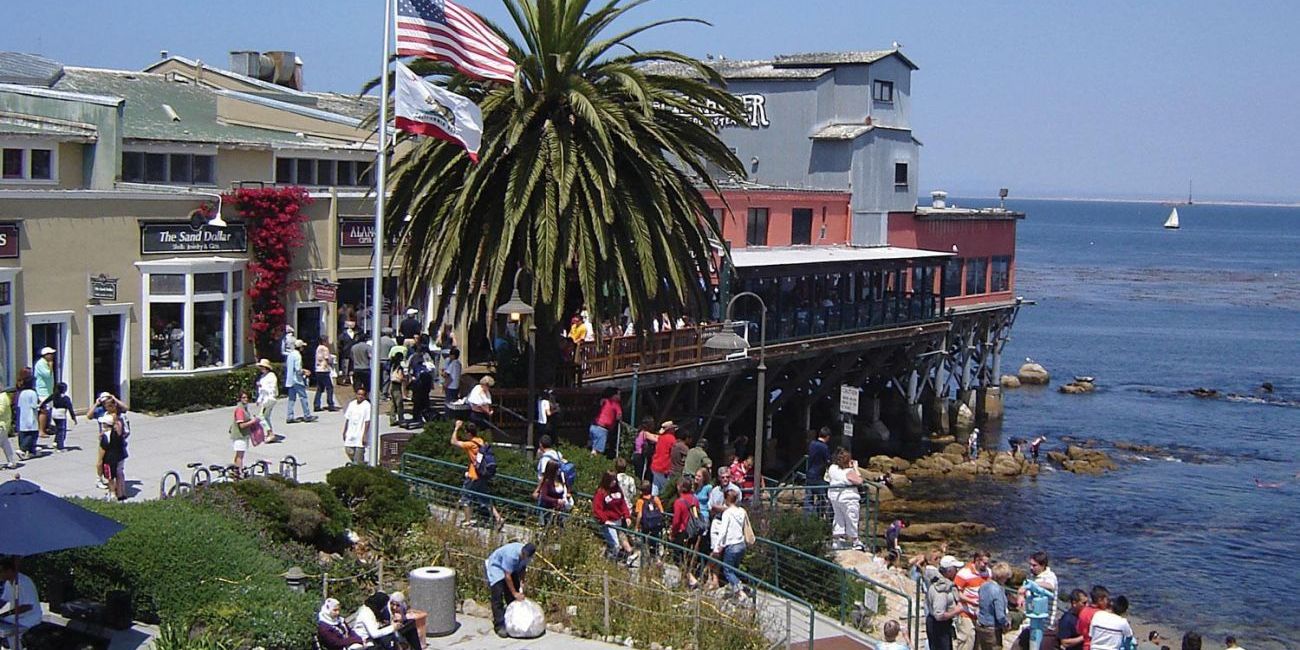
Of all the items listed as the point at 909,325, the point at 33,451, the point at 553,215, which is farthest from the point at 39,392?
the point at 909,325

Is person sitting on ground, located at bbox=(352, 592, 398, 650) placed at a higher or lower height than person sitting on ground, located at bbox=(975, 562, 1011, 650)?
higher

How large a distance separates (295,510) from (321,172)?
56.7 ft

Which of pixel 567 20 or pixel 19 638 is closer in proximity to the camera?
pixel 19 638

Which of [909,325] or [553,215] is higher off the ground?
[553,215]

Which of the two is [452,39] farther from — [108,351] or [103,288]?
[108,351]

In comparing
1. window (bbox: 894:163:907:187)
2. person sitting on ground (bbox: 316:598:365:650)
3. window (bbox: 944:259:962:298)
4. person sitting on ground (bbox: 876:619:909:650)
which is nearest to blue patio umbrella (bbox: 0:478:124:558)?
person sitting on ground (bbox: 316:598:365:650)

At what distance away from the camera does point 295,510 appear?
734 inches

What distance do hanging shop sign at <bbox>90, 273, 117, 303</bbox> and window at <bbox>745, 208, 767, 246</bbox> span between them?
24.3m

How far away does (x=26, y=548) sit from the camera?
1349 cm

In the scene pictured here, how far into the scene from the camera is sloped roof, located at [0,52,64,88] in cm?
3531

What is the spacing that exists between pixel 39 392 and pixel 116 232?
3.98 meters

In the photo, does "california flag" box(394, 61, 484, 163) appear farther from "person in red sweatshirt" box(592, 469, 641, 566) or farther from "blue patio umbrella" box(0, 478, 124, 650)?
"blue patio umbrella" box(0, 478, 124, 650)

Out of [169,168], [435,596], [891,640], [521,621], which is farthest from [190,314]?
[891,640]

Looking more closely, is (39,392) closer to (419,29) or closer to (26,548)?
(419,29)
